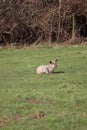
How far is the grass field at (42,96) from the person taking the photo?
8.80 meters

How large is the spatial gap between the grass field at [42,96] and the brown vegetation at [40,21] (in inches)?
245

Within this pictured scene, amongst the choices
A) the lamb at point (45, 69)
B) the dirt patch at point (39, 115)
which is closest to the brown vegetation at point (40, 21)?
the lamb at point (45, 69)

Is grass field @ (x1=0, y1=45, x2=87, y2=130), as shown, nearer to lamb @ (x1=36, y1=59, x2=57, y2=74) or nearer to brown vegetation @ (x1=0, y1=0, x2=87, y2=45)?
lamb @ (x1=36, y1=59, x2=57, y2=74)

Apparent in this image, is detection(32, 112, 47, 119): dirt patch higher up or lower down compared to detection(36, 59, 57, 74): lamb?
higher up

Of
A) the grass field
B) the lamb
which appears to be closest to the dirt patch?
the grass field

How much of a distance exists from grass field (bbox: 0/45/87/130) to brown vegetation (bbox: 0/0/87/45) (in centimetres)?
621

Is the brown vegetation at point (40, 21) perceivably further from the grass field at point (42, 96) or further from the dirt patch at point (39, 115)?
the dirt patch at point (39, 115)

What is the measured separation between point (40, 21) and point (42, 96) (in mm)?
14304

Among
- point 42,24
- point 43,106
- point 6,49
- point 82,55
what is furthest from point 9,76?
point 42,24

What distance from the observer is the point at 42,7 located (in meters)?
25.4

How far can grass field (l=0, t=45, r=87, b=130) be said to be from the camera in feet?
28.9

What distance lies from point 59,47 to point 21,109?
Result: 13.2 m

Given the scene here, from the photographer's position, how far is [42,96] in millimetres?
10914

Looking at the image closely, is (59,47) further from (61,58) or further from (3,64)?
(3,64)
